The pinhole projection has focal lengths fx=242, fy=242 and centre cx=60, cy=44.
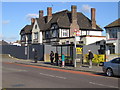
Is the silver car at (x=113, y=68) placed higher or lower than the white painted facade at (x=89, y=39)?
lower

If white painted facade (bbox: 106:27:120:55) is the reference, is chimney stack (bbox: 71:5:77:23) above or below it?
above

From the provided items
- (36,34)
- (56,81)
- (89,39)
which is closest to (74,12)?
(89,39)

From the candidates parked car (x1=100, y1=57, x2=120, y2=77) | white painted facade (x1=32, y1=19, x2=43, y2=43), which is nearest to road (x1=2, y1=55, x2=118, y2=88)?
parked car (x1=100, y1=57, x2=120, y2=77)

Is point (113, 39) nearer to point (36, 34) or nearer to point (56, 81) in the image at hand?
point (36, 34)

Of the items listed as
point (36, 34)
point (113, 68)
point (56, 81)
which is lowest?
point (56, 81)

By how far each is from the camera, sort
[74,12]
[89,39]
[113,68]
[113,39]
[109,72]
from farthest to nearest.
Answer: [74,12] < [89,39] < [113,39] < [109,72] < [113,68]

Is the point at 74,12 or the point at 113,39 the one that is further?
the point at 74,12

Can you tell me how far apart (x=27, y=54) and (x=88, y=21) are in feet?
80.3

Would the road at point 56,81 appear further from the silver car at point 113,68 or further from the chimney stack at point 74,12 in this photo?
the chimney stack at point 74,12

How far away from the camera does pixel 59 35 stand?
56.5 m

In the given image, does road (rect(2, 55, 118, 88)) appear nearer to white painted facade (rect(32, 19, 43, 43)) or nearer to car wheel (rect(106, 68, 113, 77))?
car wheel (rect(106, 68, 113, 77))

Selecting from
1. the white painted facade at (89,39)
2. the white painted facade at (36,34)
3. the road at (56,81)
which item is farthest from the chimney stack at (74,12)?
the road at (56,81)

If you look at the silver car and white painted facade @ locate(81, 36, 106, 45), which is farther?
white painted facade @ locate(81, 36, 106, 45)

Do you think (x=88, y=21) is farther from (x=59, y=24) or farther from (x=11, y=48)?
(x=11, y=48)
